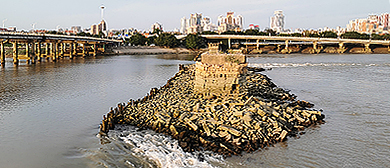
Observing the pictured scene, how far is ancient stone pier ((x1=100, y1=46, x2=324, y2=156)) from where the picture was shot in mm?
15188

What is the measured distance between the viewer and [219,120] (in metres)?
16.8

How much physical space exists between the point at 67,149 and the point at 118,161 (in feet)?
10.9

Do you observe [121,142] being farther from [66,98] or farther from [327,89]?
[327,89]

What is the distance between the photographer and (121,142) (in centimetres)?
1583

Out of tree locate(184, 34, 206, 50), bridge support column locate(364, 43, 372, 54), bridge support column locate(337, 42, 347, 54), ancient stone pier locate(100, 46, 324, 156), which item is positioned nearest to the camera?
ancient stone pier locate(100, 46, 324, 156)

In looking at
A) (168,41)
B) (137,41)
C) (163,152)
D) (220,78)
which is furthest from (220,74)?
(137,41)

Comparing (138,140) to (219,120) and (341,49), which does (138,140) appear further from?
(341,49)

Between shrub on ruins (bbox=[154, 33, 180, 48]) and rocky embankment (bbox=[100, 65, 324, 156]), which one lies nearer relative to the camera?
rocky embankment (bbox=[100, 65, 324, 156])

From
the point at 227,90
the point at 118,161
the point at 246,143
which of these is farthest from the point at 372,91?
the point at 118,161

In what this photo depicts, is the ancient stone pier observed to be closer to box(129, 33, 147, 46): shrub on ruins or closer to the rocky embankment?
the rocky embankment

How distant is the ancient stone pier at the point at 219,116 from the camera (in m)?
15.2

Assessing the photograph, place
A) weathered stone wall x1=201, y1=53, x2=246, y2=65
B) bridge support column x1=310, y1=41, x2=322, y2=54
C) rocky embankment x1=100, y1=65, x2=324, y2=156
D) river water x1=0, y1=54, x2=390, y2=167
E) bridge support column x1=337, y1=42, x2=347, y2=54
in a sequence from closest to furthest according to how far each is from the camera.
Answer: river water x1=0, y1=54, x2=390, y2=167 → rocky embankment x1=100, y1=65, x2=324, y2=156 → weathered stone wall x1=201, y1=53, x2=246, y2=65 → bridge support column x1=337, y1=42, x2=347, y2=54 → bridge support column x1=310, y1=41, x2=322, y2=54

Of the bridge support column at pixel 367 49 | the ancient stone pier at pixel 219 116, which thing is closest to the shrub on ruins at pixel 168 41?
the bridge support column at pixel 367 49

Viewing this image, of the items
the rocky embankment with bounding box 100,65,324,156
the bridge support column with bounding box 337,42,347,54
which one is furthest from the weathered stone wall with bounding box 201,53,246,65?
the bridge support column with bounding box 337,42,347,54
